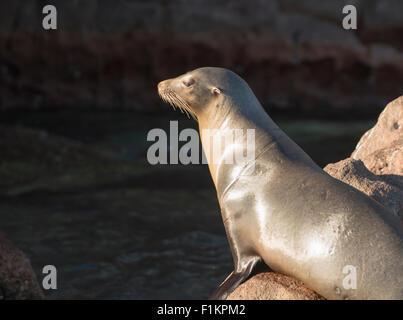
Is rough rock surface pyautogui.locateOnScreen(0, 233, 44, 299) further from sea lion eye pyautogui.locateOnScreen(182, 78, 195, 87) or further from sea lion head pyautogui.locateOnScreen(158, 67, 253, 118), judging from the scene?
sea lion eye pyautogui.locateOnScreen(182, 78, 195, 87)

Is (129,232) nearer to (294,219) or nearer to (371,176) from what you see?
(371,176)

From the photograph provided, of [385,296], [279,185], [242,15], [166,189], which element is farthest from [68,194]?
[242,15]

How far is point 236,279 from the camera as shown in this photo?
11.1 feet

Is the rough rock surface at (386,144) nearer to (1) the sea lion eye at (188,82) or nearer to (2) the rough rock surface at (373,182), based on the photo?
(2) the rough rock surface at (373,182)

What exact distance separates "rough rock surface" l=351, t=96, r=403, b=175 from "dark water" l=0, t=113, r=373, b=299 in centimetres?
181

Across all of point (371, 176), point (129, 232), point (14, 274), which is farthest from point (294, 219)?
point (129, 232)

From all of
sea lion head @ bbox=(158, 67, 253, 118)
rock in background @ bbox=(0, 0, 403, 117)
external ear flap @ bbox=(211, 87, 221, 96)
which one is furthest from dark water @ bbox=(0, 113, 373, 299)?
rock in background @ bbox=(0, 0, 403, 117)

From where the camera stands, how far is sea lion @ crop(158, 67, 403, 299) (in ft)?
Answer: 10.0

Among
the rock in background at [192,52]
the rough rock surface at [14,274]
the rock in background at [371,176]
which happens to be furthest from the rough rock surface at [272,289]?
the rock in background at [192,52]

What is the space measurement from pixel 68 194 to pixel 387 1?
8649mm

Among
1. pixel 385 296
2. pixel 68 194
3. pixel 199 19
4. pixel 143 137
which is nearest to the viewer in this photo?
pixel 385 296
